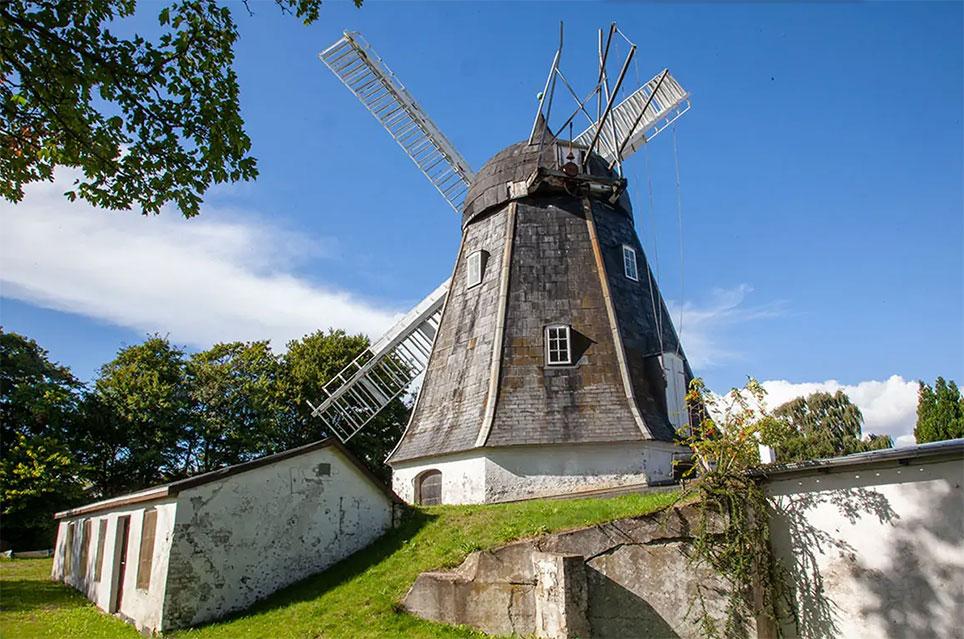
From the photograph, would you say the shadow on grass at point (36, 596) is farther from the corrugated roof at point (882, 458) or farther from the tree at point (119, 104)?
the corrugated roof at point (882, 458)

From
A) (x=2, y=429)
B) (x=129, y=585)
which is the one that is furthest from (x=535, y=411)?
(x=2, y=429)

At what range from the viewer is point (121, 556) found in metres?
12.3

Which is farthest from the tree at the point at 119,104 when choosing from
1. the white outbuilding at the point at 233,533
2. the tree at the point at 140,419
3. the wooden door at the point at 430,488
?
the tree at the point at 140,419

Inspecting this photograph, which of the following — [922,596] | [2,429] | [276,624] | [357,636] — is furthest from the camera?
[2,429]

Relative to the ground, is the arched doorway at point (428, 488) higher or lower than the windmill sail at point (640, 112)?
lower

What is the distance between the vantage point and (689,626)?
8.73 meters

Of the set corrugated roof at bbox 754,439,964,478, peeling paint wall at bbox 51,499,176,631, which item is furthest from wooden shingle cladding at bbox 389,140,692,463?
peeling paint wall at bbox 51,499,176,631

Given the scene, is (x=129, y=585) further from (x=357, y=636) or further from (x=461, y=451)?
(x=461, y=451)

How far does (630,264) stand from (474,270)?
13.0 feet

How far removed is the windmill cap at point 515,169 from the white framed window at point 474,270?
1.48 meters

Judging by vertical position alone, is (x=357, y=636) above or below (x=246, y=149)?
below

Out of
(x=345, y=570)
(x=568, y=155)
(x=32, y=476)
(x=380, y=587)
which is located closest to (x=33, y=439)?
(x=32, y=476)

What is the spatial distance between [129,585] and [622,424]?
31.4 feet

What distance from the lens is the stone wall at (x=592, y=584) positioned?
27.9 feet
